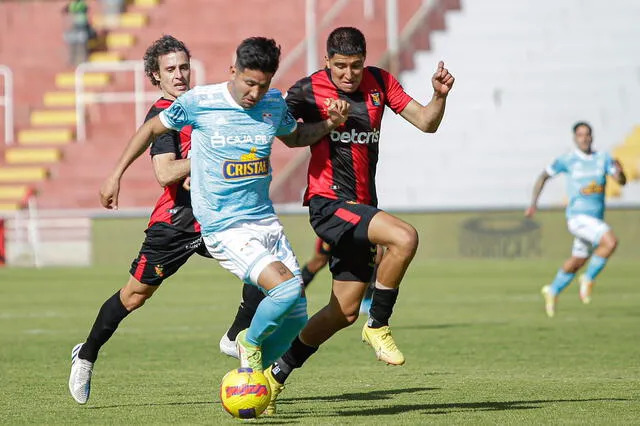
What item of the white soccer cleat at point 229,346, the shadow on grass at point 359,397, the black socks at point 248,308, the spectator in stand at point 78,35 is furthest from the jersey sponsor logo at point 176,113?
the spectator in stand at point 78,35

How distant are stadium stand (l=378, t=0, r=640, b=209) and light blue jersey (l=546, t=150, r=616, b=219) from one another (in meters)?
10.5

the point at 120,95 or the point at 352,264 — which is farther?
the point at 120,95

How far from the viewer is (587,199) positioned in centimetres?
1655

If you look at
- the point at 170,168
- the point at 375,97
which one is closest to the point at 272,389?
the point at 170,168

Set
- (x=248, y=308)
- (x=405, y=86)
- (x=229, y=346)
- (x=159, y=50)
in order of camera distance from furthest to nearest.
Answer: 1. (x=405, y=86)
2. (x=229, y=346)
3. (x=248, y=308)
4. (x=159, y=50)

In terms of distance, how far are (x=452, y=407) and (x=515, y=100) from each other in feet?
74.9

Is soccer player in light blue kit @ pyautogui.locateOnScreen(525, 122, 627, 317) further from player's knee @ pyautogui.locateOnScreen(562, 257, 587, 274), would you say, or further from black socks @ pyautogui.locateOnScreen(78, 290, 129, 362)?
black socks @ pyautogui.locateOnScreen(78, 290, 129, 362)

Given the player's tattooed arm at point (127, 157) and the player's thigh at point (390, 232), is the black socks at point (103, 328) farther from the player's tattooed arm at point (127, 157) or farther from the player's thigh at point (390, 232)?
the player's thigh at point (390, 232)

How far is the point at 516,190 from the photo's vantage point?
91.4ft

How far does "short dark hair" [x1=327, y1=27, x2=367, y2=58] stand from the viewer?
809 cm

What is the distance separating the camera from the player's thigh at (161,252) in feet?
28.3

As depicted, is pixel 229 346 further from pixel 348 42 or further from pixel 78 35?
pixel 78 35

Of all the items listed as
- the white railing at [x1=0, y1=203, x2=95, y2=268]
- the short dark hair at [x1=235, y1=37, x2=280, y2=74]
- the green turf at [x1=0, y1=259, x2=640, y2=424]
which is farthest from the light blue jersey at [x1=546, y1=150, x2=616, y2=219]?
the white railing at [x1=0, y1=203, x2=95, y2=268]

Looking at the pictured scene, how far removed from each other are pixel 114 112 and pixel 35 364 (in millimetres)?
20196
